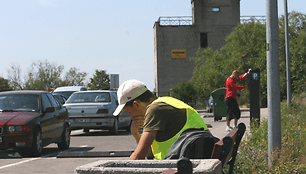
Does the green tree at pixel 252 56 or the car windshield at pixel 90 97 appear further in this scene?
the green tree at pixel 252 56

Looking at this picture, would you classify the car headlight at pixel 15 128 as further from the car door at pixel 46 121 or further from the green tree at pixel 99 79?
the green tree at pixel 99 79

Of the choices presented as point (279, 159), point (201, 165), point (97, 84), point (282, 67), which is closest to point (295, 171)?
point (279, 159)

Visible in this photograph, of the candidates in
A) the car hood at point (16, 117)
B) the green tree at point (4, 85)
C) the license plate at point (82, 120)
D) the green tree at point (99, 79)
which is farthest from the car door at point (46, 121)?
the green tree at point (4, 85)

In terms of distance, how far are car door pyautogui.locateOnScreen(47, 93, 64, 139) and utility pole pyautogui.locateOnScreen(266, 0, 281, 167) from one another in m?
Result: 6.64

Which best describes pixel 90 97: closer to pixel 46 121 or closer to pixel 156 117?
pixel 46 121

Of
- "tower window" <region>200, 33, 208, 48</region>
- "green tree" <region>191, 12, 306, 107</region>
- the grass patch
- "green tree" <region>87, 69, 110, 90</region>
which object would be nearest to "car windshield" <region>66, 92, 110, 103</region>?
the grass patch

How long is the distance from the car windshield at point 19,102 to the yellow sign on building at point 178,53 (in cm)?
5128

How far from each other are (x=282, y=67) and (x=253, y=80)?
2641 centimetres

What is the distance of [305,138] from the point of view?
7918 mm

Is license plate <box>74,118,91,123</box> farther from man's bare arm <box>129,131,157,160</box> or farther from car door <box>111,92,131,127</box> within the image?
man's bare arm <box>129,131,157,160</box>

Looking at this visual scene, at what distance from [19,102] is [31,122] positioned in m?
1.17

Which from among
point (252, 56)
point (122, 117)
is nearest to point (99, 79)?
point (252, 56)

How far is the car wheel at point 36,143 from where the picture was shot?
10.3 meters

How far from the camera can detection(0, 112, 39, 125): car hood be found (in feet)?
33.0
